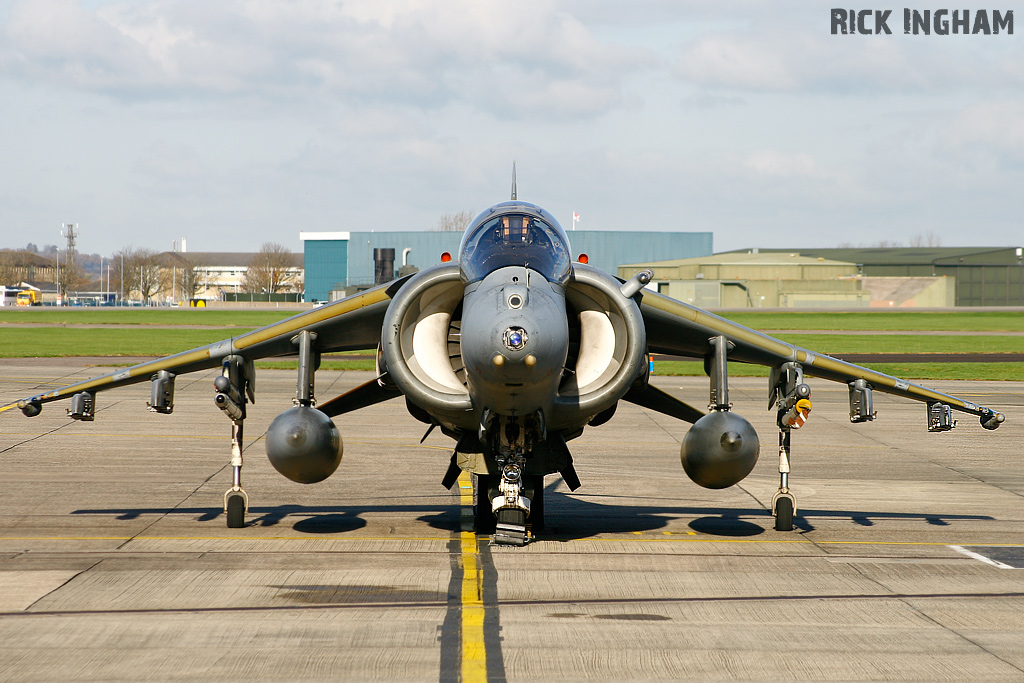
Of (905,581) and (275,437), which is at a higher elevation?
(275,437)

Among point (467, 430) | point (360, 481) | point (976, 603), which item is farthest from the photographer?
point (360, 481)

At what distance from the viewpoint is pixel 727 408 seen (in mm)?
11750

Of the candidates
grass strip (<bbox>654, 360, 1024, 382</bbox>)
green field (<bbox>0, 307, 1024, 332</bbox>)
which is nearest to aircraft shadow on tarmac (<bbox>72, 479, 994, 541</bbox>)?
grass strip (<bbox>654, 360, 1024, 382</bbox>)

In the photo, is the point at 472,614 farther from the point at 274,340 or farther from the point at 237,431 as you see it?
the point at 274,340

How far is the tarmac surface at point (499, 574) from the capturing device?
7516 mm

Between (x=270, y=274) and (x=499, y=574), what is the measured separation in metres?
165

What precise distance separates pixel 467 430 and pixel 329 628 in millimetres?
3391

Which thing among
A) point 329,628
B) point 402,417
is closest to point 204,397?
point 402,417

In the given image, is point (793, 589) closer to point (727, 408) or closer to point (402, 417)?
point (727, 408)

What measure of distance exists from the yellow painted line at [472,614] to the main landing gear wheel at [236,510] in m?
2.77

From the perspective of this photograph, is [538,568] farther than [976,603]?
Yes

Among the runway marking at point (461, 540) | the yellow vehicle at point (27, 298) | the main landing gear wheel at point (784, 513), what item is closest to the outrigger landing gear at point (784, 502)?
the main landing gear wheel at point (784, 513)

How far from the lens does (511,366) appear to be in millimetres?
9008

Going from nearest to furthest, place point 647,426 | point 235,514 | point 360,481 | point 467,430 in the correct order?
1. point 467,430
2. point 235,514
3. point 360,481
4. point 647,426
